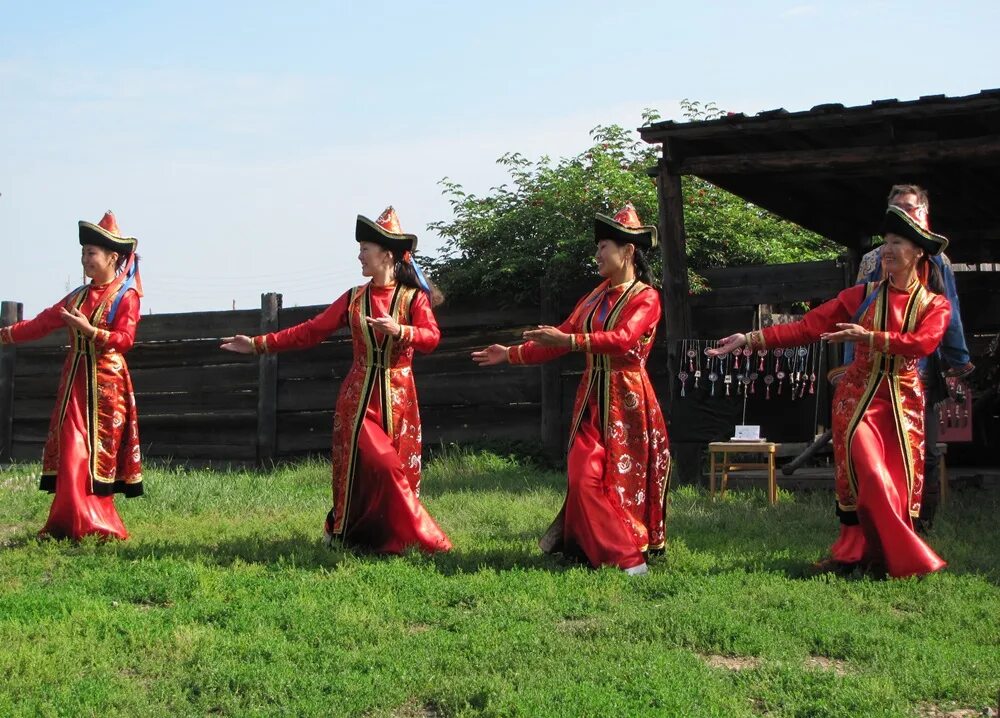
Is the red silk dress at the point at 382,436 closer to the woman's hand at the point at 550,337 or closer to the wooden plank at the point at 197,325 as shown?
the woman's hand at the point at 550,337

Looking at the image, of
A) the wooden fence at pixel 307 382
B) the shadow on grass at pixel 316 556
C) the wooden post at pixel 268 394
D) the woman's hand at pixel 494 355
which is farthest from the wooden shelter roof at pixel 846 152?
the wooden post at pixel 268 394

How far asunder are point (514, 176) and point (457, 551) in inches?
321

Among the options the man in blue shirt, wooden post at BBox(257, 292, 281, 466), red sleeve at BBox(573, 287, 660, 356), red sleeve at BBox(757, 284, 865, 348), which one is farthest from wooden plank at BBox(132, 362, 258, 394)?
red sleeve at BBox(757, 284, 865, 348)

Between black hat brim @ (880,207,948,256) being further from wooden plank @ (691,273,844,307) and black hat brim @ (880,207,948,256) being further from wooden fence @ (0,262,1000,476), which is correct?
wooden plank @ (691,273,844,307)

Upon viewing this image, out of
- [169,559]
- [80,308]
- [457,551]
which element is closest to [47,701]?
[169,559]

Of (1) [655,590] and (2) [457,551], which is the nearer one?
(1) [655,590]

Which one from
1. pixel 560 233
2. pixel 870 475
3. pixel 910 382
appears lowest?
pixel 870 475

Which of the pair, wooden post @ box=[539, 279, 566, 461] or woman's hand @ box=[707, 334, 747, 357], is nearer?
woman's hand @ box=[707, 334, 747, 357]

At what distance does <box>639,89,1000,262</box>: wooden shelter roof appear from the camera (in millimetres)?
9648

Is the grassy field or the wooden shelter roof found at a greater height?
the wooden shelter roof

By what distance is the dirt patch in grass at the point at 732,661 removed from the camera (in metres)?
5.09

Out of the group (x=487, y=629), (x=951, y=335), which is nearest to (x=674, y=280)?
(x=951, y=335)

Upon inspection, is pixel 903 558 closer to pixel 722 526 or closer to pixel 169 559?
pixel 722 526

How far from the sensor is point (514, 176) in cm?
1498
